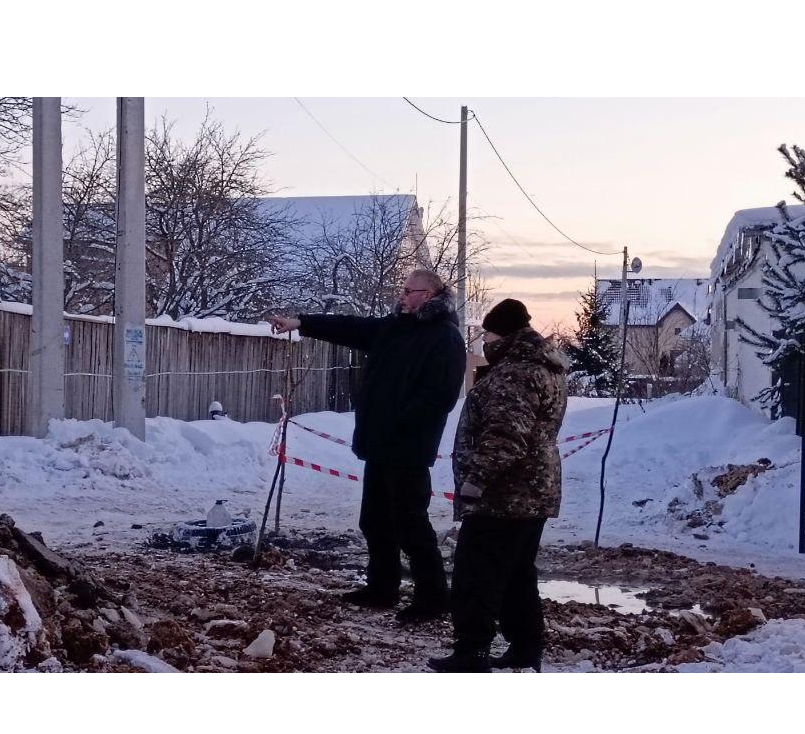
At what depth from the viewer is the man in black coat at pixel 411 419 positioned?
19.9ft

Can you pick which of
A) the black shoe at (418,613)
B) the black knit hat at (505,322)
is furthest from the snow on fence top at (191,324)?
the black knit hat at (505,322)

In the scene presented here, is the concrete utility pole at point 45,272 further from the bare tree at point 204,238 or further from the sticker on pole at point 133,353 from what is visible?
the bare tree at point 204,238

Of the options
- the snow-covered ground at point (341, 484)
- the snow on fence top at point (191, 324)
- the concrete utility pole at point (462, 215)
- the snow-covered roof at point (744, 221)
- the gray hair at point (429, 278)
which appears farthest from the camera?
the concrete utility pole at point (462, 215)

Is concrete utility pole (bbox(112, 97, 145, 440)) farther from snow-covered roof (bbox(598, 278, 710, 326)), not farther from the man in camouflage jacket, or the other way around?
snow-covered roof (bbox(598, 278, 710, 326))

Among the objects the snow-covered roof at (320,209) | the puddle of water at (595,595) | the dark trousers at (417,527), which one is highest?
the snow-covered roof at (320,209)

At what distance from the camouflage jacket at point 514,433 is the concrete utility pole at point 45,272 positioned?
30.7 ft

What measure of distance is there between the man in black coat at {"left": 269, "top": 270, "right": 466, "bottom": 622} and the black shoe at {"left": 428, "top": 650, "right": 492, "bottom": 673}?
118 centimetres

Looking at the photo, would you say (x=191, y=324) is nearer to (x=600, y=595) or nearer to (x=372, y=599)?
(x=600, y=595)

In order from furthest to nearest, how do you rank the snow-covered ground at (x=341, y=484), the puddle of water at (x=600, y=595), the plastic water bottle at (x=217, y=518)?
the snow-covered ground at (x=341, y=484) < the plastic water bottle at (x=217, y=518) < the puddle of water at (x=600, y=595)

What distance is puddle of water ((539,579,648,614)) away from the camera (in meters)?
7.17

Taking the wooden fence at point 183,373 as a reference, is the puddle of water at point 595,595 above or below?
below

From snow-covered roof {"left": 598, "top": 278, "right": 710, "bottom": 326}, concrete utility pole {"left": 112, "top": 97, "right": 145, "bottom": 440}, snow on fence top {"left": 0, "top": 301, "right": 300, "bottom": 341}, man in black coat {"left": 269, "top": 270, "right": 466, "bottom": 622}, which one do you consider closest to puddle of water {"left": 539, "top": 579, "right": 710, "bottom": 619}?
man in black coat {"left": 269, "top": 270, "right": 466, "bottom": 622}

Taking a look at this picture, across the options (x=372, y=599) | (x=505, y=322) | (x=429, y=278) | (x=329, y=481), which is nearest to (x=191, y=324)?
(x=329, y=481)
